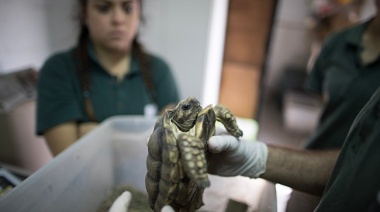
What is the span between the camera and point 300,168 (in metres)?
0.74

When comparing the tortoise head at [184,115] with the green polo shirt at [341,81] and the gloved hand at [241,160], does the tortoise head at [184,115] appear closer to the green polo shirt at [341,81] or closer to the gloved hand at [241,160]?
the gloved hand at [241,160]

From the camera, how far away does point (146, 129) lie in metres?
0.95

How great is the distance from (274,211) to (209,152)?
0.19m

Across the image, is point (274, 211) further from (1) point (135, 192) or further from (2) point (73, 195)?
(2) point (73, 195)

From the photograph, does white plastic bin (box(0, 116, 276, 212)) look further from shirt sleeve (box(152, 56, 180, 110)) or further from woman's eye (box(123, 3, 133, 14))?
woman's eye (box(123, 3, 133, 14))

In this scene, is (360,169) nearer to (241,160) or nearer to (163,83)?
(241,160)

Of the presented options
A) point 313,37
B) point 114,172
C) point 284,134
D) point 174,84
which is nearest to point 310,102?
point 284,134

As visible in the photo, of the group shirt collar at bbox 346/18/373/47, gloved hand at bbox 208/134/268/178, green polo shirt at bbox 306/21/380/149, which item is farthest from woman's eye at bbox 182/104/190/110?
shirt collar at bbox 346/18/373/47

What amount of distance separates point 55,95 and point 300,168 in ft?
2.95

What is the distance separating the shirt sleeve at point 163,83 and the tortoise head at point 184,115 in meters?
0.65

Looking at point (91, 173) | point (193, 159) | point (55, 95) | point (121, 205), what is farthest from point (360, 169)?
point (55, 95)

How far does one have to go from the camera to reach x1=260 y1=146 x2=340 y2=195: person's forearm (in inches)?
27.8

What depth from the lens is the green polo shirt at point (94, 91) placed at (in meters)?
0.98

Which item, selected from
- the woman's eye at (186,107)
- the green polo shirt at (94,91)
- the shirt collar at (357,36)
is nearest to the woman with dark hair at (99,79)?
the green polo shirt at (94,91)
